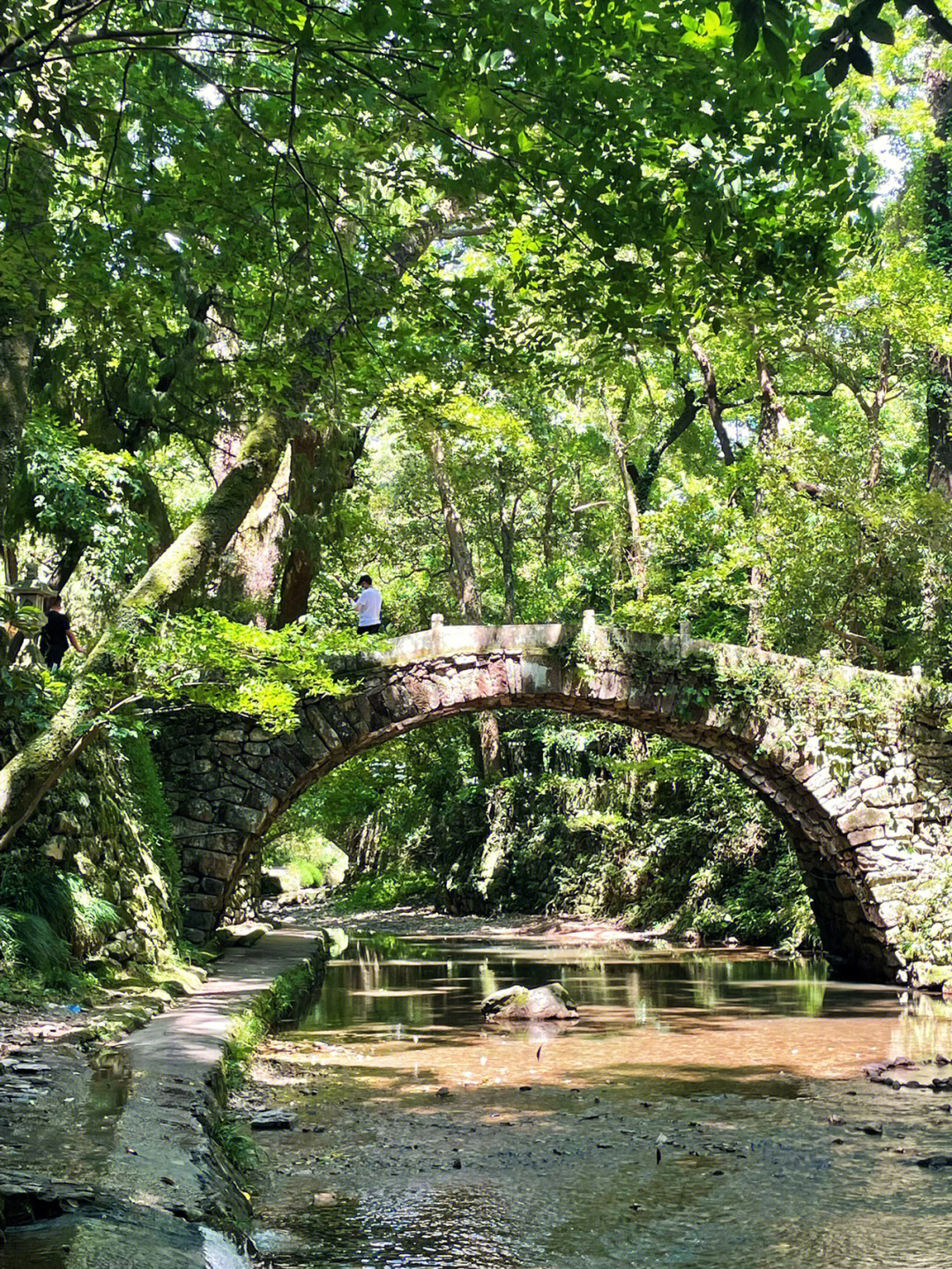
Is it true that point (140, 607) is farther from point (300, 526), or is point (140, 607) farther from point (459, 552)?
point (459, 552)

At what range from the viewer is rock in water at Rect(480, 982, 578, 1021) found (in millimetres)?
9414

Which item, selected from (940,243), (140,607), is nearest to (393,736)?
(140,607)

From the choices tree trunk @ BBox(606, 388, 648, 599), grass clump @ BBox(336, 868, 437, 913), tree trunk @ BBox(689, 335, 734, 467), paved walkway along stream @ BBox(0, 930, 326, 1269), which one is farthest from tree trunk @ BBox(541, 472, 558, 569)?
paved walkway along stream @ BBox(0, 930, 326, 1269)

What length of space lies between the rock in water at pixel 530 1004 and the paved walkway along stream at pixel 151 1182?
329 centimetres

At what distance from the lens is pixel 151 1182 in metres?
3.50

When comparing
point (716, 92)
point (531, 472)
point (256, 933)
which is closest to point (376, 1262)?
point (716, 92)

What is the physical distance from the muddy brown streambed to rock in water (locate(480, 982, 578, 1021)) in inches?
7.2

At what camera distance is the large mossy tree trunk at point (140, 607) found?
685 cm

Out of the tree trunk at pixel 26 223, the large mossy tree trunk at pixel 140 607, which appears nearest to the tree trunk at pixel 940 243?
the large mossy tree trunk at pixel 140 607

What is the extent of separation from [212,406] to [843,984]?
27.3ft

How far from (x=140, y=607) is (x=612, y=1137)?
4086 mm

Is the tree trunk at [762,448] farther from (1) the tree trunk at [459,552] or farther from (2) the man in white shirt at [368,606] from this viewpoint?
(1) the tree trunk at [459,552]

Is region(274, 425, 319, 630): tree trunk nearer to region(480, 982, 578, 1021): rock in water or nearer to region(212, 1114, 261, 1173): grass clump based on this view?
region(480, 982, 578, 1021): rock in water

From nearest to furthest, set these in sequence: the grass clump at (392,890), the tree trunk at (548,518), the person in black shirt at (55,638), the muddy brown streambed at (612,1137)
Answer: the muddy brown streambed at (612,1137)
the person in black shirt at (55,638)
the tree trunk at (548,518)
the grass clump at (392,890)
